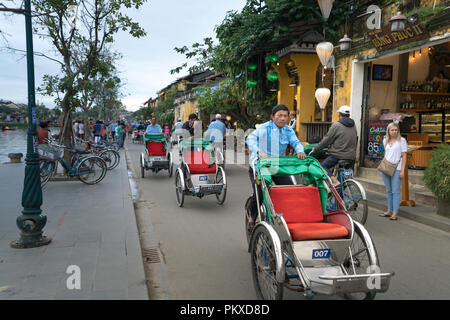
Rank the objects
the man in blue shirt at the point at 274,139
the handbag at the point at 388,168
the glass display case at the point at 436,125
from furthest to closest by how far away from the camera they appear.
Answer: the glass display case at the point at 436,125, the handbag at the point at 388,168, the man in blue shirt at the point at 274,139

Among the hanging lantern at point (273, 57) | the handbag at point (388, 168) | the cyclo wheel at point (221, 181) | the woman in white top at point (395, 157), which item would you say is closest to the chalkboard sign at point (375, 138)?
the woman in white top at point (395, 157)

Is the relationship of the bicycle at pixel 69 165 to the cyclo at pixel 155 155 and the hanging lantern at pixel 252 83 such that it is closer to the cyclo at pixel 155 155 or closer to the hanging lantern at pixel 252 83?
the cyclo at pixel 155 155

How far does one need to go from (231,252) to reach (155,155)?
23.6ft

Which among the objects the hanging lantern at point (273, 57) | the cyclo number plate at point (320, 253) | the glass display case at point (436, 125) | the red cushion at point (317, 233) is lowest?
the cyclo number plate at point (320, 253)

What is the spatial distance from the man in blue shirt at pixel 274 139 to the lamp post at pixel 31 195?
282 centimetres

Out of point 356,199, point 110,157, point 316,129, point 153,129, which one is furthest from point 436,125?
point 110,157

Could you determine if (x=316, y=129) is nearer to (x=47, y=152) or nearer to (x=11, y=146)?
(x=47, y=152)

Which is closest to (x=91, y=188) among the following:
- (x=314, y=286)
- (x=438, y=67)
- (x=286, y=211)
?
(x=286, y=211)

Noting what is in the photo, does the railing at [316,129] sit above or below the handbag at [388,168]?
above

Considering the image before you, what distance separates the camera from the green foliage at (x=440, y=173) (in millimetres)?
5910

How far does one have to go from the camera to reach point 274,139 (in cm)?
445

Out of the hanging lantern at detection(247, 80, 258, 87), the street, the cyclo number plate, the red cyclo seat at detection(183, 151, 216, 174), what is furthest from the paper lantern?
the cyclo number plate

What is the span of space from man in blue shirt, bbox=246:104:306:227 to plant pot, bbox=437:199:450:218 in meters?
3.52
